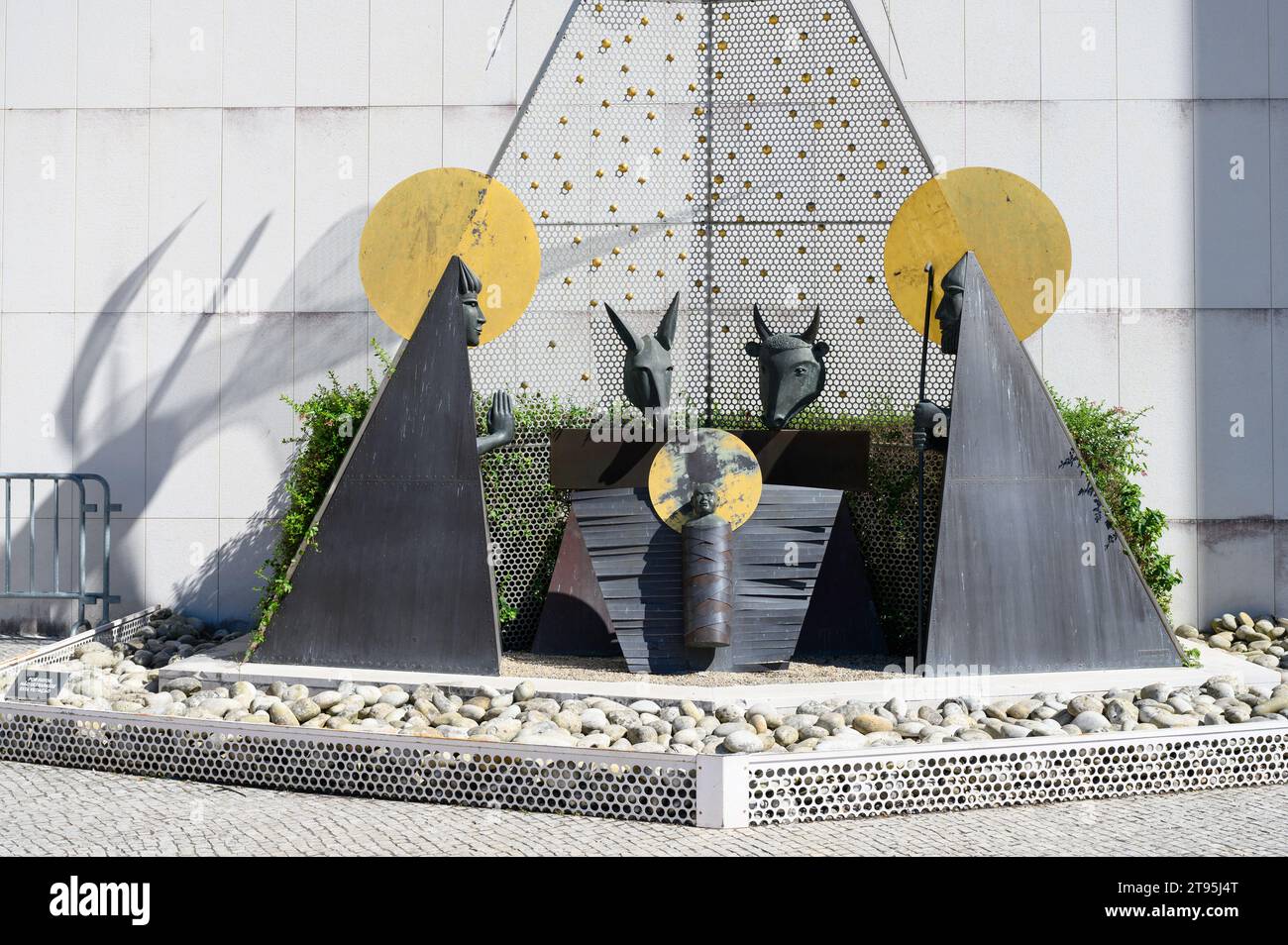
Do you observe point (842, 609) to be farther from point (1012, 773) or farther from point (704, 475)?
point (1012, 773)

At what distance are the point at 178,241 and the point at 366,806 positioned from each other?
6135mm

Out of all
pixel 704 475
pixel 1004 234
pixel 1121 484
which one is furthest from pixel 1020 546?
pixel 1004 234

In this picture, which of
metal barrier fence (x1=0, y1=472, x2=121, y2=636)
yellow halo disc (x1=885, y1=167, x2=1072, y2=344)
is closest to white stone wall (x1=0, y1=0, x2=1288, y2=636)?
metal barrier fence (x1=0, y1=472, x2=121, y2=636)

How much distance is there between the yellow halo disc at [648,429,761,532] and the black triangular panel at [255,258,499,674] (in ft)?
3.56

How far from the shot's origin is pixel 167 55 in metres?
9.75

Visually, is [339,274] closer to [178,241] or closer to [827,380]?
[178,241]

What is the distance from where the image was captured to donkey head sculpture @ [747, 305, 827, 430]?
7.87m

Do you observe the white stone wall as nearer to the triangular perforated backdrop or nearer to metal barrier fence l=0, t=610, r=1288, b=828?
the triangular perforated backdrop

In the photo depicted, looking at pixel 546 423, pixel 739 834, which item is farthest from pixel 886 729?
pixel 546 423

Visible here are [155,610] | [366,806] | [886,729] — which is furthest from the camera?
[155,610]

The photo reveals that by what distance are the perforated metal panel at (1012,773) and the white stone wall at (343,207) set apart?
Answer: 4.53 meters

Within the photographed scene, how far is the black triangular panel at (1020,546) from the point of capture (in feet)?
23.1

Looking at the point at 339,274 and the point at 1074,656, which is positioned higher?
the point at 339,274

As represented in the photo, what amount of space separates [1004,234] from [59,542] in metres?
7.31
